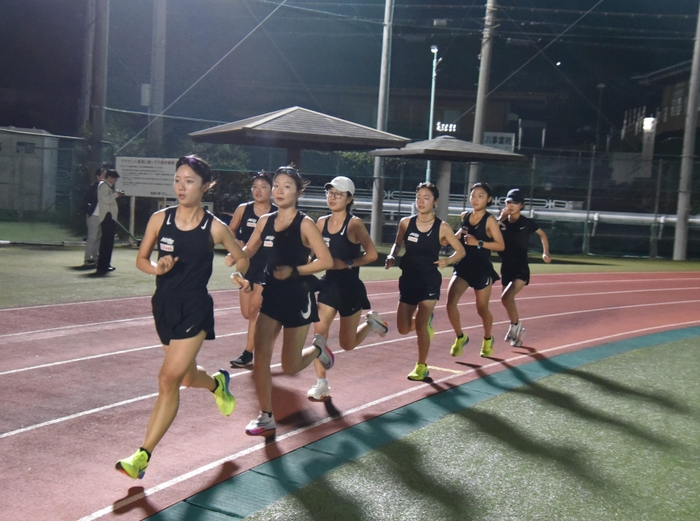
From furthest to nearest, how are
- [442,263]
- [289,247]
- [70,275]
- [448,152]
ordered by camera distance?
[448,152]
[70,275]
[442,263]
[289,247]

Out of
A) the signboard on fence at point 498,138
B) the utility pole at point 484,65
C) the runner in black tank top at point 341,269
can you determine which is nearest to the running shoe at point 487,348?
the runner in black tank top at point 341,269

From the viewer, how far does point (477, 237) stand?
8719 mm

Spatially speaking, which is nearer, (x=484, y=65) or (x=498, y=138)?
(x=484, y=65)

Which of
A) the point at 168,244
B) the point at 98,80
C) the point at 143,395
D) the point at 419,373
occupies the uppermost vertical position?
the point at 98,80

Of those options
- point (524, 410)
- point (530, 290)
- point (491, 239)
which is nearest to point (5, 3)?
point (530, 290)

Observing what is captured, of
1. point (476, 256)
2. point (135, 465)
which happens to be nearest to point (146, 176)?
point (476, 256)

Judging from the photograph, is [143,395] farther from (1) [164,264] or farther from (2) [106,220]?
(2) [106,220]

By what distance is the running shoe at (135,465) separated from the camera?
4.56m

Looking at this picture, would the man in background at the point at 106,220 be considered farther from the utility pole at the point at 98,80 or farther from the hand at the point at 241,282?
the hand at the point at 241,282

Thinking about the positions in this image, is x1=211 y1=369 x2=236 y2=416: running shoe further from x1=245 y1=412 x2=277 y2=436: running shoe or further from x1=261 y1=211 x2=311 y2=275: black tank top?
x1=261 y1=211 x2=311 y2=275: black tank top

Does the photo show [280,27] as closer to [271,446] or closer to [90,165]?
[90,165]

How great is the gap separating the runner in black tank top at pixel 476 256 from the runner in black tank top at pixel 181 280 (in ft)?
13.5

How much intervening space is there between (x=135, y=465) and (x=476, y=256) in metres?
5.13

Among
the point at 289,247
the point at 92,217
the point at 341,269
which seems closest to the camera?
the point at 289,247
